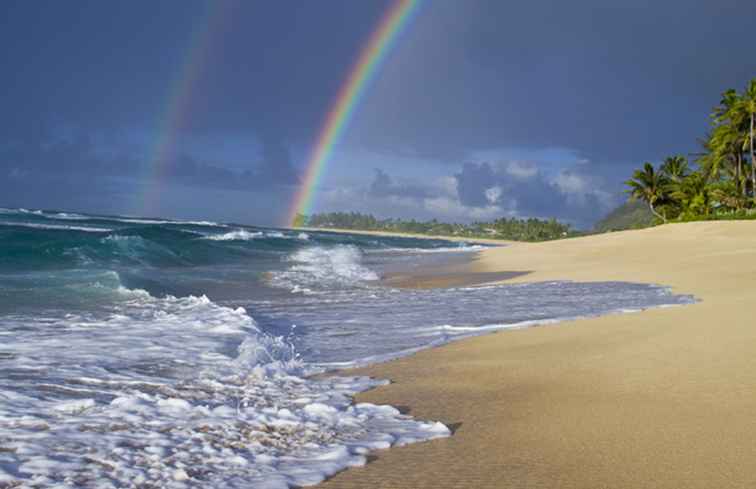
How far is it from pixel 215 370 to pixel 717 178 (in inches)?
2192

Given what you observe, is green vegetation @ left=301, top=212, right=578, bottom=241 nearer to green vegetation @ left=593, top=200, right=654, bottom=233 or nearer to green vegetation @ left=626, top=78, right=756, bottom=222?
green vegetation @ left=593, top=200, right=654, bottom=233

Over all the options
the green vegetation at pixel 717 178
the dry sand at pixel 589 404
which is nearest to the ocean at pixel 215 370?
the dry sand at pixel 589 404

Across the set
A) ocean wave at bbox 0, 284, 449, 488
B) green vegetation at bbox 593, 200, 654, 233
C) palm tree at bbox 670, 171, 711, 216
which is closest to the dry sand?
ocean wave at bbox 0, 284, 449, 488

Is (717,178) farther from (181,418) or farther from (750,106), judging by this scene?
(181,418)

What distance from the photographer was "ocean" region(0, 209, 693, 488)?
3.45 m

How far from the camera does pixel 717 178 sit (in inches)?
2047

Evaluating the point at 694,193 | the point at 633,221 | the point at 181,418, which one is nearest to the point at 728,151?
the point at 694,193

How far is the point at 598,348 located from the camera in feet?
20.9

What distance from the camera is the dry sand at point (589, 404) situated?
3.15m

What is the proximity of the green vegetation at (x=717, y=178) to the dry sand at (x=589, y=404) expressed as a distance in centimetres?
3381

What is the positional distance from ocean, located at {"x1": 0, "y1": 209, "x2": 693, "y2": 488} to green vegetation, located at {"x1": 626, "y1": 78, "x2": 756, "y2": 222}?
31.5 m

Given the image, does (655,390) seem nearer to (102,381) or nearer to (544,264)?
(102,381)

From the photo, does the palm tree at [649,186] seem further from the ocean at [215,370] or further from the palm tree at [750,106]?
the ocean at [215,370]

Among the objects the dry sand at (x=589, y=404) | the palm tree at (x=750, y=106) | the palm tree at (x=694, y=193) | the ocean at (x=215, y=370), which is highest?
the palm tree at (x=750, y=106)
